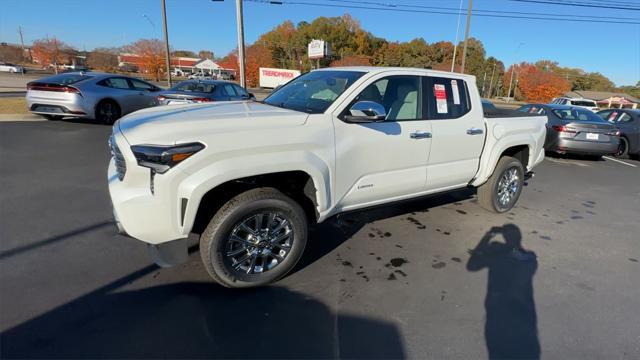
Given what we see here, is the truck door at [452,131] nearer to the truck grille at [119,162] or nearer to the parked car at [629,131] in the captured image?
the truck grille at [119,162]

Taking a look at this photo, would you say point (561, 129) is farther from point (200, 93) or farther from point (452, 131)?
point (200, 93)

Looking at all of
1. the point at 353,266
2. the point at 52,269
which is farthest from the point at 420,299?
the point at 52,269

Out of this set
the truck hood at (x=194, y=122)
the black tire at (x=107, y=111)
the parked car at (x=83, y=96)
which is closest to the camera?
the truck hood at (x=194, y=122)

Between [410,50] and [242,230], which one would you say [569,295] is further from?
[410,50]

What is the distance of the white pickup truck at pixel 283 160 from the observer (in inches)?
105

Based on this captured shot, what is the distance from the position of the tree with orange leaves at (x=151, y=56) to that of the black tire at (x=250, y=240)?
73526mm

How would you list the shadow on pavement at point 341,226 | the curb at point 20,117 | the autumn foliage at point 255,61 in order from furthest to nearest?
the autumn foliage at point 255,61, the curb at point 20,117, the shadow on pavement at point 341,226

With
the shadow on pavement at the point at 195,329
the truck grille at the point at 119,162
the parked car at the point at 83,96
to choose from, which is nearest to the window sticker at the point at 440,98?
the shadow on pavement at the point at 195,329

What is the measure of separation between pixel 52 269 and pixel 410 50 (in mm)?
87726

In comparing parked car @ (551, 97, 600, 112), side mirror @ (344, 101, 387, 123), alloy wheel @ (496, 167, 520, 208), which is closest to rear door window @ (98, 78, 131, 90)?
side mirror @ (344, 101, 387, 123)

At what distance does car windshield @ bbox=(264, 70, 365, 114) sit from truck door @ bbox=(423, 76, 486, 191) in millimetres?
997

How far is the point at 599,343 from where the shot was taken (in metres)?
2.68

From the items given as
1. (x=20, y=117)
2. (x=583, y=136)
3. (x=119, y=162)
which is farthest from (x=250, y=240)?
(x=20, y=117)

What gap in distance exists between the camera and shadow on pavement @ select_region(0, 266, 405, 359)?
7.90 ft
